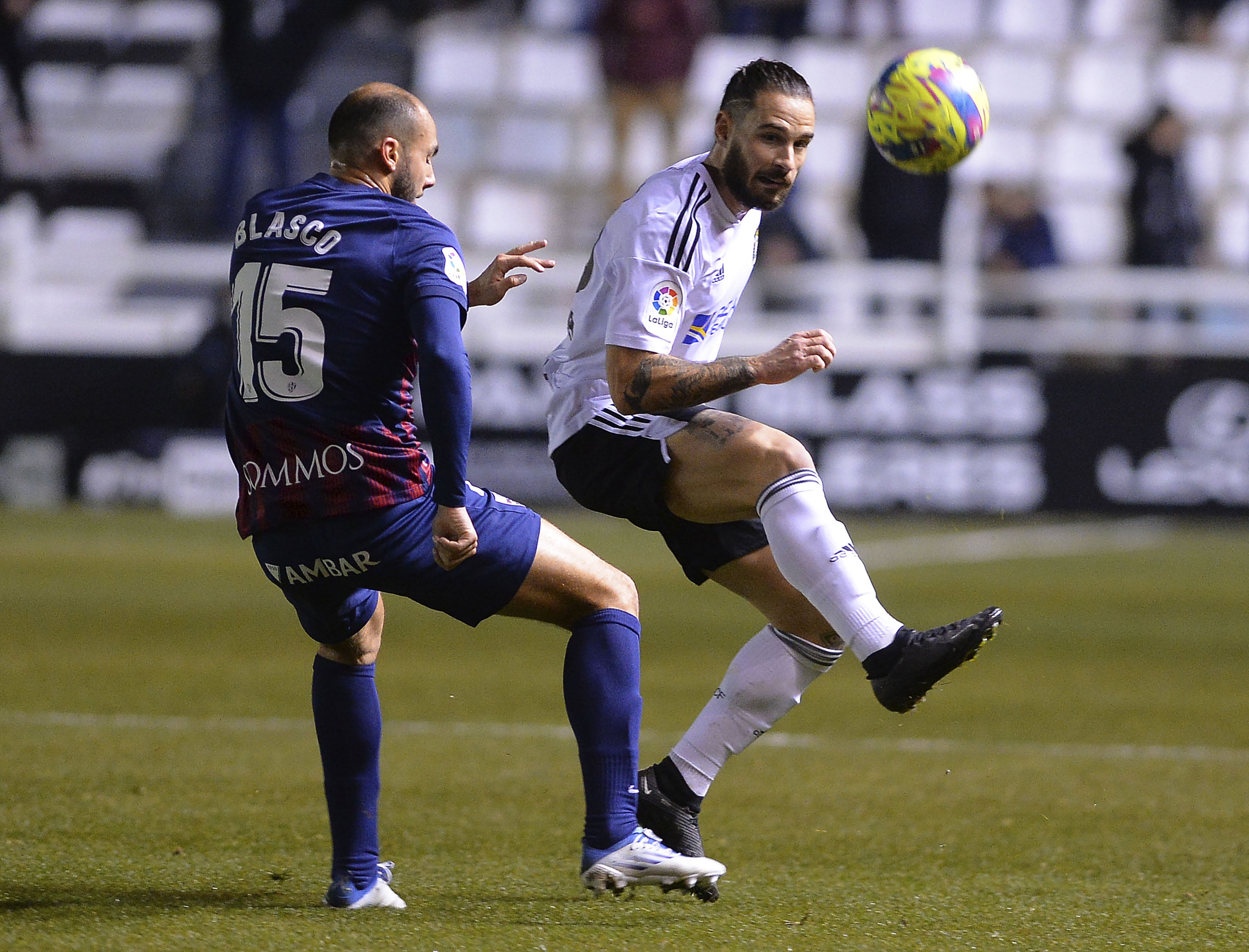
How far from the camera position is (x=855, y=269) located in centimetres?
1645

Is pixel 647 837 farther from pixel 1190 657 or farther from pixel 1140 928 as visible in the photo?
pixel 1190 657

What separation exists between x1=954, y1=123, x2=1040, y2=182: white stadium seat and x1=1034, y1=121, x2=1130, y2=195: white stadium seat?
0.15 m

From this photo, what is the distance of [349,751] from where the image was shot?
4.16m

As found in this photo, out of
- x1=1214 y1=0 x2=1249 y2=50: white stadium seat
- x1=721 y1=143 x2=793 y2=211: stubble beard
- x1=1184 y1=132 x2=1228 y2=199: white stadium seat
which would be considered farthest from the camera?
x1=1214 y1=0 x2=1249 y2=50: white stadium seat

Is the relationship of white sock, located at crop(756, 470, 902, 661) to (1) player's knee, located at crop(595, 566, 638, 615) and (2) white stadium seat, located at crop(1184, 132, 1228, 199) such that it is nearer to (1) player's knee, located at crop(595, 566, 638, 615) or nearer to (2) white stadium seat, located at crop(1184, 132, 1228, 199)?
(1) player's knee, located at crop(595, 566, 638, 615)

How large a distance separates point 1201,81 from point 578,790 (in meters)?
18.2

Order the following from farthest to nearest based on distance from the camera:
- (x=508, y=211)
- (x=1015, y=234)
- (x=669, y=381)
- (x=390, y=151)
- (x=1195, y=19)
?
(x=1195, y=19)
(x=508, y=211)
(x=1015, y=234)
(x=669, y=381)
(x=390, y=151)

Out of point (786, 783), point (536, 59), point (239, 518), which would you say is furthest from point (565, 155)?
point (239, 518)

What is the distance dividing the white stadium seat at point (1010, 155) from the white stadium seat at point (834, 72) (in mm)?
1571

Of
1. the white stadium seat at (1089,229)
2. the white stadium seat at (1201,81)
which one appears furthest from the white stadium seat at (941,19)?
the white stadium seat at (1089,229)

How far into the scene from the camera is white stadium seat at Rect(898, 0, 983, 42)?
70.5ft

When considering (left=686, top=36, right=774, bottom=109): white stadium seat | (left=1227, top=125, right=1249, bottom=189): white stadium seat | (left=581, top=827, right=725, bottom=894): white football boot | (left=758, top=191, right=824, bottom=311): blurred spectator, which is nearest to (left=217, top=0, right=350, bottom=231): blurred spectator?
(left=686, top=36, right=774, bottom=109): white stadium seat

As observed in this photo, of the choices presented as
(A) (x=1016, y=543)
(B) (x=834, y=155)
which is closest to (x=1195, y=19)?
(B) (x=834, y=155)

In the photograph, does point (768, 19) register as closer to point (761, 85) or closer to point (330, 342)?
point (761, 85)
